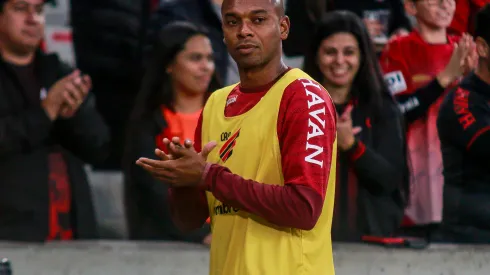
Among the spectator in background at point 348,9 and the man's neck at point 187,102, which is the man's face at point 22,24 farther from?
the spectator in background at point 348,9

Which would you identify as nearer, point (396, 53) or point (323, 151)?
point (323, 151)

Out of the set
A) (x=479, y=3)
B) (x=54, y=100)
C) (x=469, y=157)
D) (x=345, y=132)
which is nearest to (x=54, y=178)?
(x=54, y=100)

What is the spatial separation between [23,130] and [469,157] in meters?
2.46

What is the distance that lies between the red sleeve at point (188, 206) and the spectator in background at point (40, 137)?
8.46ft

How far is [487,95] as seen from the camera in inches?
234

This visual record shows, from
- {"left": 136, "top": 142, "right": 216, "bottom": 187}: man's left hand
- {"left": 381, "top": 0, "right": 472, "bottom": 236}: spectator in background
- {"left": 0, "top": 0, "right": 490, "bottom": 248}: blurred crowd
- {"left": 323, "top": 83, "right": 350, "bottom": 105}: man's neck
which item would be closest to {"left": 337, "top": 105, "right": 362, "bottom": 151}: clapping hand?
{"left": 0, "top": 0, "right": 490, "bottom": 248}: blurred crowd

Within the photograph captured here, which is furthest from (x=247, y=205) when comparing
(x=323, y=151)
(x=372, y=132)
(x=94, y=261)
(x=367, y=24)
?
(x=367, y=24)

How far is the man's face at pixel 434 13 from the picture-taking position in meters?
6.53

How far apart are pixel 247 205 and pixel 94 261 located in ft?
8.97

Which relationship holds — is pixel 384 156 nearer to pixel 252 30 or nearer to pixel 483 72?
pixel 483 72

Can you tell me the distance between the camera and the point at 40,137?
5723 millimetres

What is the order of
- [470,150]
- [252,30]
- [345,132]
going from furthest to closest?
1. [470,150]
2. [345,132]
3. [252,30]

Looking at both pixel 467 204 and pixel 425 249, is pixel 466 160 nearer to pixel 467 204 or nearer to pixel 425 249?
pixel 467 204

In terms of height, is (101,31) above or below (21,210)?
above
